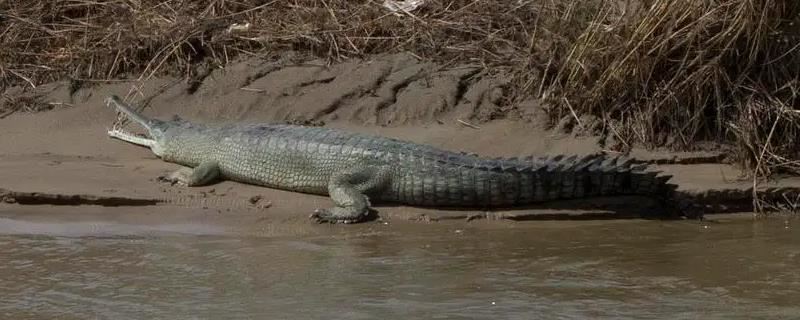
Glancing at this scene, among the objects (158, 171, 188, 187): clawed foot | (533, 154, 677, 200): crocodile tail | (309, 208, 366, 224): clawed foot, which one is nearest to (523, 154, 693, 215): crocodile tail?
(533, 154, 677, 200): crocodile tail

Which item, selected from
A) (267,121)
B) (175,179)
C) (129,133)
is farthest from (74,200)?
(267,121)

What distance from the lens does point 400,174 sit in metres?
6.62

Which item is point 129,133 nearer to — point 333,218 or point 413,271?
point 333,218

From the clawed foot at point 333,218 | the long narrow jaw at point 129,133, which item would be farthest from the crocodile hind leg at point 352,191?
the long narrow jaw at point 129,133

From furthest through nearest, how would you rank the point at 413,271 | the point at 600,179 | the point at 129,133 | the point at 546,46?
the point at 129,133
the point at 546,46
the point at 600,179
the point at 413,271

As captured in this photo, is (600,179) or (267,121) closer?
(600,179)

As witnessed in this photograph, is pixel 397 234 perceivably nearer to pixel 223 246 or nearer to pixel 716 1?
pixel 223 246

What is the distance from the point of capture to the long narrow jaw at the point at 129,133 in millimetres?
7910

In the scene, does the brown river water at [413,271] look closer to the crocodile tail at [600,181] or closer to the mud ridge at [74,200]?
the crocodile tail at [600,181]

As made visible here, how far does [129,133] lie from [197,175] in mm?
1131

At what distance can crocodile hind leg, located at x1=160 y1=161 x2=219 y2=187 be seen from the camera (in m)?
7.04

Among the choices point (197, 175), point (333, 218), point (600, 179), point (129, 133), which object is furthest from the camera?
point (129, 133)

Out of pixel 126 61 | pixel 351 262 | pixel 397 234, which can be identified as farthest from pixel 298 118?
pixel 351 262

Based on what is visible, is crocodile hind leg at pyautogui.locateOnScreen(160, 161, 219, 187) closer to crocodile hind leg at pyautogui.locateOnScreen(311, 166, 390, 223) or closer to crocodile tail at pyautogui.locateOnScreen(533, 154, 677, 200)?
crocodile hind leg at pyautogui.locateOnScreen(311, 166, 390, 223)
